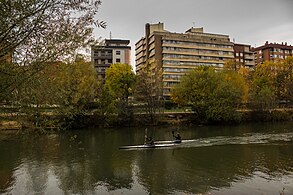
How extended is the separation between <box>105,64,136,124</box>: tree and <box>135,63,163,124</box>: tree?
10.9ft

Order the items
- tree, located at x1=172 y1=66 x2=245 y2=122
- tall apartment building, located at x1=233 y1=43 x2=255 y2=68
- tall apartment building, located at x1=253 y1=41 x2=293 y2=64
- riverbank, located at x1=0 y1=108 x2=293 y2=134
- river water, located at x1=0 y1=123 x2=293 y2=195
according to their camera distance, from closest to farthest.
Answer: river water, located at x1=0 y1=123 x2=293 y2=195
riverbank, located at x1=0 y1=108 x2=293 y2=134
tree, located at x1=172 y1=66 x2=245 y2=122
tall apartment building, located at x1=233 y1=43 x2=255 y2=68
tall apartment building, located at x1=253 y1=41 x2=293 y2=64

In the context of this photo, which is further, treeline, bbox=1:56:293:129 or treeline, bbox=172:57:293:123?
treeline, bbox=172:57:293:123

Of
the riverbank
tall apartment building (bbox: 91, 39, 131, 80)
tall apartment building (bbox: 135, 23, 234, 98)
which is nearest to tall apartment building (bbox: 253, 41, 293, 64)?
tall apartment building (bbox: 135, 23, 234, 98)

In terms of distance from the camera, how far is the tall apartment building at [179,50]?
3999 inches

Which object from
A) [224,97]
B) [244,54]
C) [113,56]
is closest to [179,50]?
[113,56]

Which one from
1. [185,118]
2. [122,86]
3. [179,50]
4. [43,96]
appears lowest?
[185,118]

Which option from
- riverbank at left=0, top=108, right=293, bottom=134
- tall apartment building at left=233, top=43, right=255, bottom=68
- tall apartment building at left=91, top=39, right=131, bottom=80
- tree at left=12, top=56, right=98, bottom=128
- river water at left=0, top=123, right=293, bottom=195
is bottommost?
river water at left=0, top=123, right=293, bottom=195

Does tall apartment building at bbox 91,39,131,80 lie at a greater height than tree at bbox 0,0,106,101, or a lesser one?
greater

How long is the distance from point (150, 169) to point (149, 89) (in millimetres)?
38837

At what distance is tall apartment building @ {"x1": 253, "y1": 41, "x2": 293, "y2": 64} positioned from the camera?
138 meters

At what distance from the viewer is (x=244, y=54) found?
5030 inches

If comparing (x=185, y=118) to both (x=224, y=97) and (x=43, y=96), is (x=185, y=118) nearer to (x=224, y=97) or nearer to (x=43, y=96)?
(x=224, y=97)

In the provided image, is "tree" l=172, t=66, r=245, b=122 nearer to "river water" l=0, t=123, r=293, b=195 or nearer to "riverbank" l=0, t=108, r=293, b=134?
"riverbank" l=0, t=108, r=293, b=134

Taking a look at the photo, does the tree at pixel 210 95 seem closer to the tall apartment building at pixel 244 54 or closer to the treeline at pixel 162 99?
the treeline at pixel 162 99
